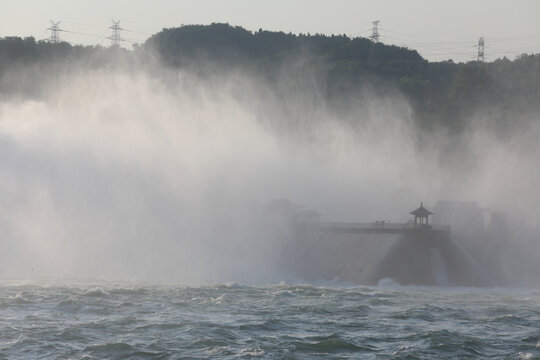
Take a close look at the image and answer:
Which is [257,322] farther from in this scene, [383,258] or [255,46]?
[255,46]

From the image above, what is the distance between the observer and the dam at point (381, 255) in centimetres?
4875

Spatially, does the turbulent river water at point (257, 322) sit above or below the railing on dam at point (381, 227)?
below

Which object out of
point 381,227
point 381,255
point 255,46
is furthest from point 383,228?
point 255,46

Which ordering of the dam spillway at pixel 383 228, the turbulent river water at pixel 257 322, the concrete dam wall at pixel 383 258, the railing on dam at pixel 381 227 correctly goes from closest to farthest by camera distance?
1. the turbulent river water at pixel 257 322
2. the concrete dam wall at pixel 383 258
3. the dam spillway at pixel 383 228
4. the railing on dam at pixel 381 227

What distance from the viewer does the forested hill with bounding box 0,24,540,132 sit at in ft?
338

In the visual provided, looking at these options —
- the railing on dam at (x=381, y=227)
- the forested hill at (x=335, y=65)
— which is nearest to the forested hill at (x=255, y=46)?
the forested hill at (x=335, y=65)

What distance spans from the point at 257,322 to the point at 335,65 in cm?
10219

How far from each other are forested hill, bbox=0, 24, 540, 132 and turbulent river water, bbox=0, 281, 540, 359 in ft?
196

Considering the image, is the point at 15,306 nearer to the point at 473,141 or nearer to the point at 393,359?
the point at 393,359

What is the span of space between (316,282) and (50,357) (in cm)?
2329

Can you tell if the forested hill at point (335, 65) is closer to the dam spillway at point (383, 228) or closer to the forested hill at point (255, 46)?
the forested hill at point (255, 46)

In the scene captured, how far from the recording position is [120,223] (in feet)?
179

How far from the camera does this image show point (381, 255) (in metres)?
50.5

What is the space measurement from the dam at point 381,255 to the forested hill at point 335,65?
152 ft
